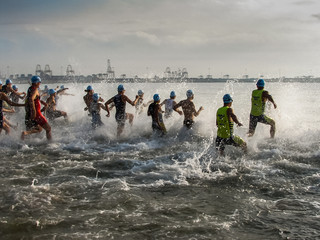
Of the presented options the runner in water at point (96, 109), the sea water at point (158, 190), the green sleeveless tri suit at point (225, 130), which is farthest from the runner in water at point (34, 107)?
the green sleeveless tri suit at point (225, 130)

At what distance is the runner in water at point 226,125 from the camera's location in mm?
8008

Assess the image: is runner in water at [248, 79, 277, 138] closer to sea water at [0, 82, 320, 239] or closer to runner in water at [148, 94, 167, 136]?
sea water at [0, 82, 320, 239]

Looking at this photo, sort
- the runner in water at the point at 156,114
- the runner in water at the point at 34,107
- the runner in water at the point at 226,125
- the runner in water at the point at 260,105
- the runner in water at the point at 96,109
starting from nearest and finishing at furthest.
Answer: the runner in water at the point at 226,125
the runner in water at the point at 34,107
the runner in water at the point at 260,105
the runner in water at the point at 156,114
the runner in water at the point at 96,109

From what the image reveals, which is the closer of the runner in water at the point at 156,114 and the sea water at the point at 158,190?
the sea water at the point at 158,190

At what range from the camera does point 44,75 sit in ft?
317

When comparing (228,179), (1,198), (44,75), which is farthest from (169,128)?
(44,75)

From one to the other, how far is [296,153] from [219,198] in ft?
14.6

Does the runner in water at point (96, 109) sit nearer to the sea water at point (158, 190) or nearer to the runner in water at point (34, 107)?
the sea water at point (158, 190)

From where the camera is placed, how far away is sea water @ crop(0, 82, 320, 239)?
4.54 m

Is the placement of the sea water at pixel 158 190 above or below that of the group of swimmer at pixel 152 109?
below

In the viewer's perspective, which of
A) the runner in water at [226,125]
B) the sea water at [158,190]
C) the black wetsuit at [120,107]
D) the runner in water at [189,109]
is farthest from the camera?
the black wetsuit at [120,107]

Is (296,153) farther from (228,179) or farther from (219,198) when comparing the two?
(219,198)

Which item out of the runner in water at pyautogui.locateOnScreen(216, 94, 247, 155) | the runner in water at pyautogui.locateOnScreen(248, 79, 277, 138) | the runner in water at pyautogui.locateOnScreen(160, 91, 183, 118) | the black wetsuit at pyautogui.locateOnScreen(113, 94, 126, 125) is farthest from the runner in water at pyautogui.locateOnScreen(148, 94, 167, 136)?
the runner in water at pyautogui.locateOnScreen(216, 94, 247, 155)

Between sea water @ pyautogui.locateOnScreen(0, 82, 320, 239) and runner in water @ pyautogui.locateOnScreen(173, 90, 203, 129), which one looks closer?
sea water @ pyautogui.locateOnScreen(0, 82, 320, 239)
